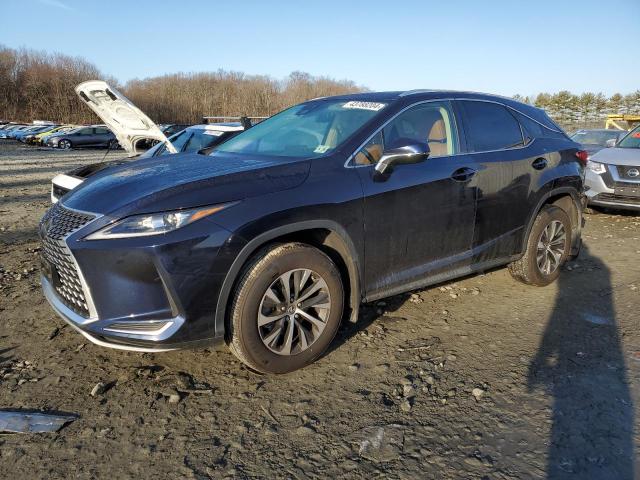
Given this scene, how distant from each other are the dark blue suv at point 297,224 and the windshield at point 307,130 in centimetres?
2

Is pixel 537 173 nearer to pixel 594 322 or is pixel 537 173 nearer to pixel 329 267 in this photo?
pixel 594 322

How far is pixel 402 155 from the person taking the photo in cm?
318

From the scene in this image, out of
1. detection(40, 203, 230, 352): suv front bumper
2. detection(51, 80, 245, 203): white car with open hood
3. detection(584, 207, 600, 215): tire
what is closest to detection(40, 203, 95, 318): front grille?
detection(40, 203, 230, 352): suv front bumper

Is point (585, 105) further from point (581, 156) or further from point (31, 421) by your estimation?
point (31, 421)

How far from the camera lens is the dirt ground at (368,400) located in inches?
91.3

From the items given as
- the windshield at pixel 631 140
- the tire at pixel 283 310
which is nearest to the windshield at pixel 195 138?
the tire at pixel 283 310

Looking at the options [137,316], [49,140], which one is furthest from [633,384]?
[49,140]

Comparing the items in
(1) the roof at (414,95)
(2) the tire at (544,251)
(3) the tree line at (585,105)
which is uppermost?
(3) the tree line at (585,105)

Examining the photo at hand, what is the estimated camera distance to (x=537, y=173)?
4.40m

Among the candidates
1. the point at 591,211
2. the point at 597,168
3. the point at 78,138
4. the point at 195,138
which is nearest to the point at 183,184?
the point at 195,138

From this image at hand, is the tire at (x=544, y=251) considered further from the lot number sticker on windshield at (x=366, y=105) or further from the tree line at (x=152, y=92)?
the tree line at (x=152, y=92)

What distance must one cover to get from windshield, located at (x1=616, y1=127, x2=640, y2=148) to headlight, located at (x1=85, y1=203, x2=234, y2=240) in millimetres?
8984

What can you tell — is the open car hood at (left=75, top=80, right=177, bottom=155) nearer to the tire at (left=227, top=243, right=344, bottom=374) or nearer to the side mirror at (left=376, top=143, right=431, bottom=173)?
the side mirror at (left=376, top=143, right=431, bottom=173)

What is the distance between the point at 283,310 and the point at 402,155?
4.16 feet
